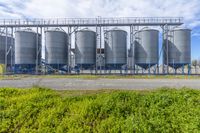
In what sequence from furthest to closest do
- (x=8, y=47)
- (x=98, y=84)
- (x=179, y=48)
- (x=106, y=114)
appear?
(x=8, y=47)
(x=179, y=48)
(x=98, y=84)
(x=106, y=114)

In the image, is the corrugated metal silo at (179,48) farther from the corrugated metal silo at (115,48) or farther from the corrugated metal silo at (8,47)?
the corrugated metal silo at (8,47)

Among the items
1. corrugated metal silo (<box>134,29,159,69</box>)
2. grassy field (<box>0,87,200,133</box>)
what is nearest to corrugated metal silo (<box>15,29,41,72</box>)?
corrugated metal silo (<box>134,29,159,69</box>)

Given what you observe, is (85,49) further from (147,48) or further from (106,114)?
(106,114)

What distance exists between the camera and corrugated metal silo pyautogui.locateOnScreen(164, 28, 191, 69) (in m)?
34.3

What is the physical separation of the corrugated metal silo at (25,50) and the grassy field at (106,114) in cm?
3371

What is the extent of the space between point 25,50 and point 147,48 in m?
29.5

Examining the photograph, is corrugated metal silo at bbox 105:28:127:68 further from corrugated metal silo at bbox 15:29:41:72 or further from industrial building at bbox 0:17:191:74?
corrugated metal silo at bbox 15:29:41:72

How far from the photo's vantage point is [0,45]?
41.3 metres

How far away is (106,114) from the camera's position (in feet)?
18.1

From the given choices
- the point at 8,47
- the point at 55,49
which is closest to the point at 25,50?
the point at 55,49

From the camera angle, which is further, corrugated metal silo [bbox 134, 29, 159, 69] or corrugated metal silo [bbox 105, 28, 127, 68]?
corrugated metal silo [bbox 105, 28, 127, 68]

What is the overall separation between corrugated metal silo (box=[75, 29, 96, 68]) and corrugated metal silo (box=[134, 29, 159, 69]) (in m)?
11.0

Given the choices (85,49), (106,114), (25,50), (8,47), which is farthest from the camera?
(8,47)

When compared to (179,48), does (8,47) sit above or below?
above
